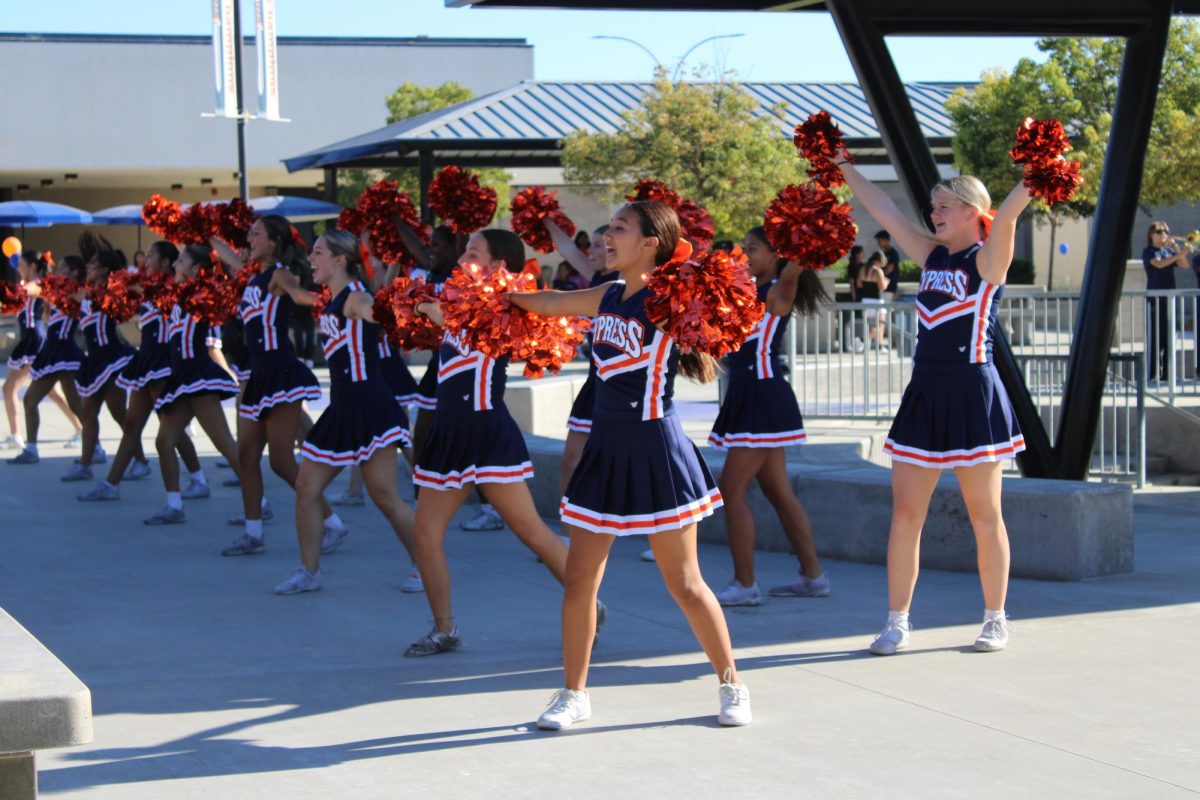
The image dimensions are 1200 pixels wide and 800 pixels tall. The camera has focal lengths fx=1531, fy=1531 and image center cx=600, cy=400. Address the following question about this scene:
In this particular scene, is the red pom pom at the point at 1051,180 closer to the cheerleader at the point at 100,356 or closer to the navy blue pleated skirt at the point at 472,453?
the navy blue pleated skirt at the point at 472,453

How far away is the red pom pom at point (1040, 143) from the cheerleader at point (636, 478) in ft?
5.11

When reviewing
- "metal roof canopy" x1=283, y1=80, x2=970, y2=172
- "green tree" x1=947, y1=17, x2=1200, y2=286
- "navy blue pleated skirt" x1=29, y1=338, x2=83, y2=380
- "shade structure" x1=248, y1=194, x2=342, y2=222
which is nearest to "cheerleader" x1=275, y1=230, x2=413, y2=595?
"navy blue pleated skirt" x1=29, y1=338, x2=83, y2=380

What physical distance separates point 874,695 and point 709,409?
1137cm

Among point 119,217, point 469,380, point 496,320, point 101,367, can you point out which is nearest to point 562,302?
point 496,320

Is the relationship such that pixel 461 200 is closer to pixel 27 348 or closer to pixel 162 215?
pixel 162 215

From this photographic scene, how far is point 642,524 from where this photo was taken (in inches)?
204

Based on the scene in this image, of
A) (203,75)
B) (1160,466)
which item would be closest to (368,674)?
(1160,466)

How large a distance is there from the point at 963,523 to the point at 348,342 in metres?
3.35

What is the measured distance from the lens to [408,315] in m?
6.34

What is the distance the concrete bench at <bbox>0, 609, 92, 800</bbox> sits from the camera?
3.57 meters

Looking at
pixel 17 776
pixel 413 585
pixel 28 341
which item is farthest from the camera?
pixel 28 341

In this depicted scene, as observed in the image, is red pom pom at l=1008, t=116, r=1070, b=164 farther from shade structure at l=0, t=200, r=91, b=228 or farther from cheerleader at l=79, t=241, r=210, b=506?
shade structure at l=0, t=200, r=91, b=228

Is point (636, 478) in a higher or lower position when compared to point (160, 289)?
lower

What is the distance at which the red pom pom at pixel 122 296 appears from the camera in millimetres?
11156
